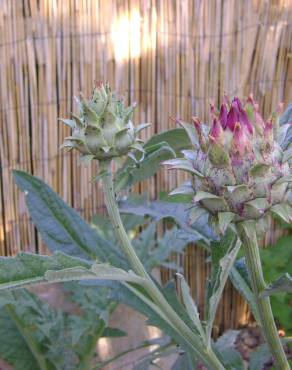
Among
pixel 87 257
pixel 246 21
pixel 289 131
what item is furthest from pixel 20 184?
pixel 246 21

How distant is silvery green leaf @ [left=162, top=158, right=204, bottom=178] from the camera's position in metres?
1.00

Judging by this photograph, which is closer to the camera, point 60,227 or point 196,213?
point 196,213

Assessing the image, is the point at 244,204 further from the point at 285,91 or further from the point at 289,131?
the point at 285,91

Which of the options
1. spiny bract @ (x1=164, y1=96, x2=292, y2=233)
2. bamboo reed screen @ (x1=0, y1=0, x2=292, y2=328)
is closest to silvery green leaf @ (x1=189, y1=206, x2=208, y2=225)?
spiny bract @ (x1=164, y1=96, x2=292, y2=233)

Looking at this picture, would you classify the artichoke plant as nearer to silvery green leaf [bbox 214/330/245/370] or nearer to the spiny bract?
the spiny bract

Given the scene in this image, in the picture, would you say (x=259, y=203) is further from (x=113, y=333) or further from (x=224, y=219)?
(x=113, y=333)

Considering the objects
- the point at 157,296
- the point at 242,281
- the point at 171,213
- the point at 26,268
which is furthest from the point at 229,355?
the point at 26,268

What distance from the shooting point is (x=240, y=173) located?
98 cm

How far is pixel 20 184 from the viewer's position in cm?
150

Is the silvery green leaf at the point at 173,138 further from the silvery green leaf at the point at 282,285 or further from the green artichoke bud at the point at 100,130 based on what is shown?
the silvery green leaf at the point at 282,285

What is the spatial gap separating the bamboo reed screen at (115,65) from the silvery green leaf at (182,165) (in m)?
1.19

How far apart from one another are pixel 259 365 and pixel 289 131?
547mm

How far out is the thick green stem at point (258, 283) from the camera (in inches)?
39.6

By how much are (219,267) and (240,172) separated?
0.23 metres
